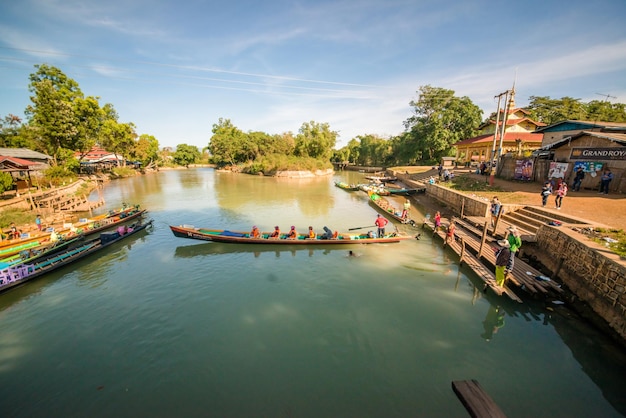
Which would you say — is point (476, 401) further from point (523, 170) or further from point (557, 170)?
point (523, 170)

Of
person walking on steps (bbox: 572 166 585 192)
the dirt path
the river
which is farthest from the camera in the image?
person walking on steps (bbox: 572 166 585 192)

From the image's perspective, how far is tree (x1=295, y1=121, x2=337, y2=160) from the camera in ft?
215

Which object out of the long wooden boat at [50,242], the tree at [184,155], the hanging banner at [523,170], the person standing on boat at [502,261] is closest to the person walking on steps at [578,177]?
the hanging banner at [523,170]

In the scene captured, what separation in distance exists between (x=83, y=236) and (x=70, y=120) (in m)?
29.4

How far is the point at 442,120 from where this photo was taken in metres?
A: 49.3

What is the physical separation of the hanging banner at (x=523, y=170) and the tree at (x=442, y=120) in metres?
27.9

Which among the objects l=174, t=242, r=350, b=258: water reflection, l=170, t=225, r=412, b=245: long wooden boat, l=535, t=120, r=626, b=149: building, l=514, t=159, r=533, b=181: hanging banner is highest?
l=535, t=120, r=626, b=149: building

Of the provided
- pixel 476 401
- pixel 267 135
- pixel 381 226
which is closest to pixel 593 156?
pixel 381 226

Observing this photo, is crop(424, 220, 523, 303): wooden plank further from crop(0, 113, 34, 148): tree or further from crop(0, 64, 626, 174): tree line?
crop(0, 113, 34, 148): tree

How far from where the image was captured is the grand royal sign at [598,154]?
52.0ft

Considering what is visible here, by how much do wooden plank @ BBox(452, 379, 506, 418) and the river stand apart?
4116 millimetres

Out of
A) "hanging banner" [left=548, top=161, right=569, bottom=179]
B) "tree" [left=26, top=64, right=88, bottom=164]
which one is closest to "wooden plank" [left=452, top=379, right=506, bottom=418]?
"hanging banner" [left=548, top=161, right=569, bottom=179]

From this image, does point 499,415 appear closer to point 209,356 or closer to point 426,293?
point 209,356

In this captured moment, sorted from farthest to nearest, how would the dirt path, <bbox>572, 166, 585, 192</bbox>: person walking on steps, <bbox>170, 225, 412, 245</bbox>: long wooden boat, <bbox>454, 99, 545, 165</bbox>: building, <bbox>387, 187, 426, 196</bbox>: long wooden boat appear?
<bbox>454, 99, 545, 165</bbox>: building < <bbox>387, 187, 426, 196</bbox>: long wooden boat < <bbox>572, 166, 585, 192</bbox>: person walking on steps < <bbox>170, 225, 412, 245</bbox>: long wooden boat < the dirt path
